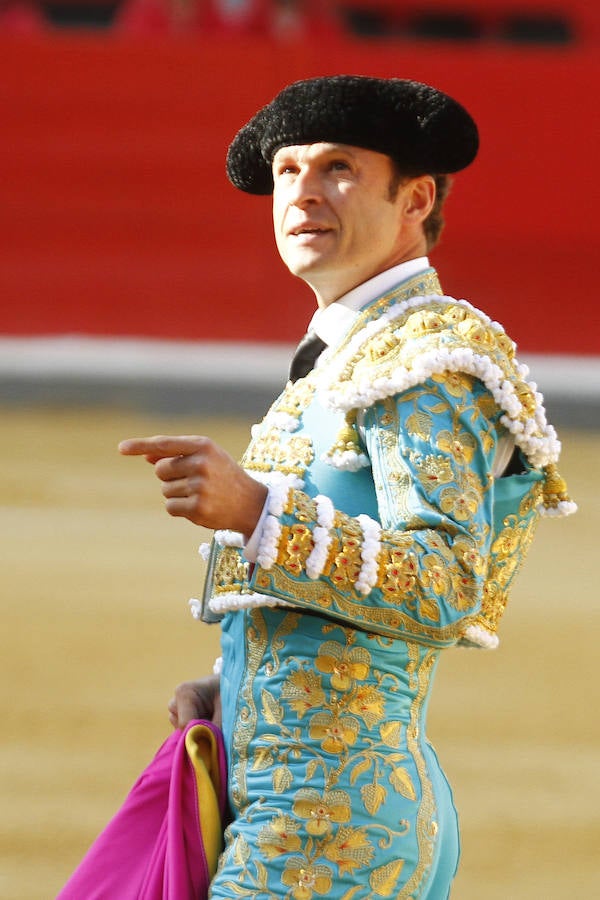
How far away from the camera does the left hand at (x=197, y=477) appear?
4.47 feet

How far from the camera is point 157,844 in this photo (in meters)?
1.62

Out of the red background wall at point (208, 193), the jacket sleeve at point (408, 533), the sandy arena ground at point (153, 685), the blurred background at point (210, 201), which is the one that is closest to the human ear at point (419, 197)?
the jacket sleeve at point (408, 533)

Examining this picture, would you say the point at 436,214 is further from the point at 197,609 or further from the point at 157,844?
the point at 157,844

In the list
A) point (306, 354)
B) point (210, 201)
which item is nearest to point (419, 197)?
point (306, 354)

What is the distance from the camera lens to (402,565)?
1.42m

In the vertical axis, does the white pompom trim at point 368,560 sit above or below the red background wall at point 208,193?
below

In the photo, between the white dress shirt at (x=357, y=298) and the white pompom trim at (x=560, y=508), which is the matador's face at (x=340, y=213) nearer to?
the white dress shirt at (x=357, y=298)

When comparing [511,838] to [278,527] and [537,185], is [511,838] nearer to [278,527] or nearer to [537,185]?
[278,527]

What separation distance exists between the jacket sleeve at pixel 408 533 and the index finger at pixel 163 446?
3.7 inches

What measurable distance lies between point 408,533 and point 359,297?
327 millimetres

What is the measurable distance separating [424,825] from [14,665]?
2.71m

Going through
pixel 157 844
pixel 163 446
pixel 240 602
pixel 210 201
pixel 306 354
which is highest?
pixel 210 201

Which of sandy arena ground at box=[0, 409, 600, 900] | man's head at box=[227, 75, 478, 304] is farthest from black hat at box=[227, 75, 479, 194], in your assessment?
sandy arena ground at box=[0, 409, 600, 900]

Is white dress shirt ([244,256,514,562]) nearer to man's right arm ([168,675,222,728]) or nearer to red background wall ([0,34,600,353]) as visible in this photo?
man's right arm ([168,675,222,728])
